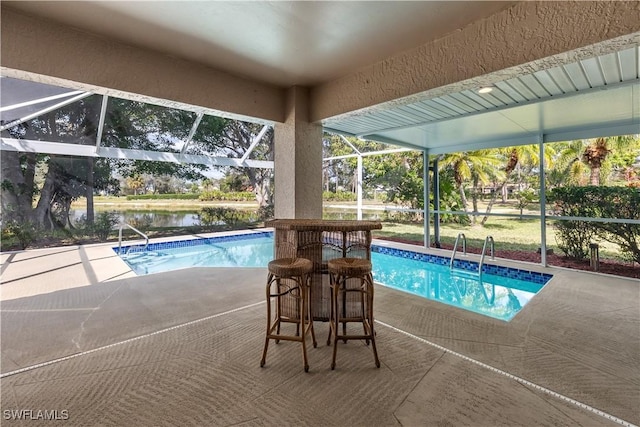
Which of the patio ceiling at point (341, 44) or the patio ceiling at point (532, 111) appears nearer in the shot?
the patio ceiling at point (341, 44)

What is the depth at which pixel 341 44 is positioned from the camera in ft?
8.57

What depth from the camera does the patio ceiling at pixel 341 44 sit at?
212 centimetres

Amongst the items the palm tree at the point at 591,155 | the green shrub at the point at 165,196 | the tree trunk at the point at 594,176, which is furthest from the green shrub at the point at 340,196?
the tree trunk at the point at 594,176

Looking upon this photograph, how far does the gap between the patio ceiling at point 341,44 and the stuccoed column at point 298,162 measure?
0.30 metres

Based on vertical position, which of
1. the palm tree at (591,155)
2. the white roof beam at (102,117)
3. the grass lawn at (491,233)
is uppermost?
the white roof beam at (102,117)

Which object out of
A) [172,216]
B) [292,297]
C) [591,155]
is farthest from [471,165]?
[172,216]

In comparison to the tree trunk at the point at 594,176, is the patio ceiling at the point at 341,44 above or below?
above

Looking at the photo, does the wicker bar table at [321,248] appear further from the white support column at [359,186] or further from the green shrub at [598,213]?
the white support column at [359,186]

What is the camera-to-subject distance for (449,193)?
8.77 m

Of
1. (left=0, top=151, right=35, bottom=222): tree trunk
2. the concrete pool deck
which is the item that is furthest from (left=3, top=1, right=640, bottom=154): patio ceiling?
(left=0, top=151, right=35, bottom=222): tree trunk

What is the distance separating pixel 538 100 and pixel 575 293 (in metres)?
2.77

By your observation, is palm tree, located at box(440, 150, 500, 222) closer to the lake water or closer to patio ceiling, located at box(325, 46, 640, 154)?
patio ceiling, located at box(325, 46, 640, 154)

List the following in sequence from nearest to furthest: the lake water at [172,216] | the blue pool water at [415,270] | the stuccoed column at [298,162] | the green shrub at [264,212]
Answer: the stuccoed column at [298,162] → the blue pool water at [415,270] → the lake water at [172,216] → the green shrub at [264,212]

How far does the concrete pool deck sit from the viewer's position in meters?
1.75
